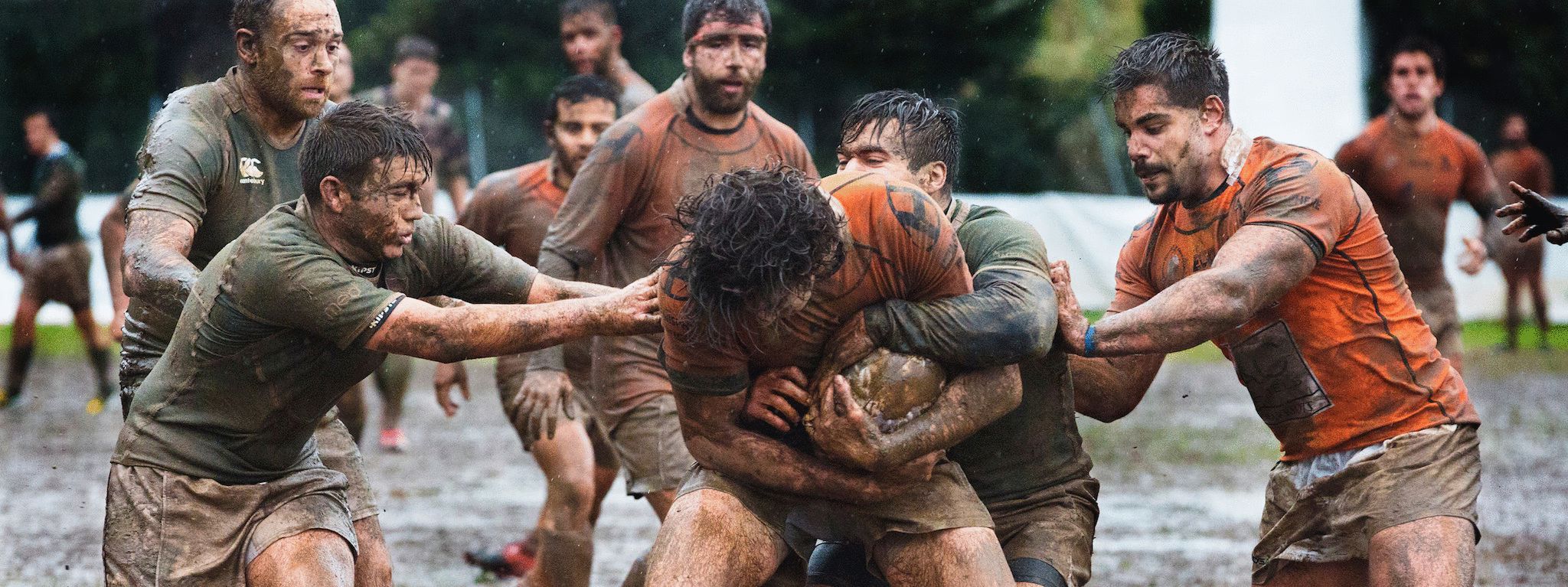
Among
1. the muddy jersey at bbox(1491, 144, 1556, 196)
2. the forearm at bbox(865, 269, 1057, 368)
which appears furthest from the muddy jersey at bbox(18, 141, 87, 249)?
the muddy jersey at bbox(1491, 144, 1556, 196)

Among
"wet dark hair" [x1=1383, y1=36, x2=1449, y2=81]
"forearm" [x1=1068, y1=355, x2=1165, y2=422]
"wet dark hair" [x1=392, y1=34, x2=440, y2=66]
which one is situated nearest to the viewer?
"forearm" [x1=1068, y1=355, x2=1165, y2=422]

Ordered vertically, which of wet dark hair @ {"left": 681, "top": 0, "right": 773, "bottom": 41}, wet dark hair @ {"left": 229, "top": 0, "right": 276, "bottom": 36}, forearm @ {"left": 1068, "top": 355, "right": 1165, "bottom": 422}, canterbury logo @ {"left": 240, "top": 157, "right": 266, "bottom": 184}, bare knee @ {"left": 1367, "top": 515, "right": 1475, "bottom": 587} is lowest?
bare knee @ {"left": 1367, "top": 515, "right": 1475, "bottom": 587}

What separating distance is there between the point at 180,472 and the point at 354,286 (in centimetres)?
70

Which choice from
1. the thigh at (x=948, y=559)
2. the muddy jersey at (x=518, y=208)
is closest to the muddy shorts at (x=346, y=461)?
the thigh at (x=948, y=559)

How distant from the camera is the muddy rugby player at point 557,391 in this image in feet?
19.3

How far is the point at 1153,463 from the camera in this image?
30.1ft

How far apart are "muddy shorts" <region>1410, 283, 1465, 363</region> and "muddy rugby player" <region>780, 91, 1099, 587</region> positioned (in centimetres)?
352

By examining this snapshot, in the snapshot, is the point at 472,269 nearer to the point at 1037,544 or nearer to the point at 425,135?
the point at 1037,544

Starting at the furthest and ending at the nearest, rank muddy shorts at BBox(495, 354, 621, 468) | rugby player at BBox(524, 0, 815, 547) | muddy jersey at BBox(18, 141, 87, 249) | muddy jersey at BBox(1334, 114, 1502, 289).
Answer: muddy jersey at BBox(18, 141, 87, 249), muddy jersey at BBox(1334, 114, 1502, 289), muddy shorts at BBox(495, 354, 621, 468), rugby player at BBox(524, 0, 815, 547)

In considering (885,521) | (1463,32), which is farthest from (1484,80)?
(885,521)

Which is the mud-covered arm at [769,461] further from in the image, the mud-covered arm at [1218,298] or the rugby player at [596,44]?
the rugby player at [596,44]

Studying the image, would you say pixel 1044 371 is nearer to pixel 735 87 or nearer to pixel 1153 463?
pixel 735 87

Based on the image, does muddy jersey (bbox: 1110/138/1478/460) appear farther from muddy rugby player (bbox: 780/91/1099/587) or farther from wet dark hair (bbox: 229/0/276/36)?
wet dark hair (bbox: 229/0/276/36)

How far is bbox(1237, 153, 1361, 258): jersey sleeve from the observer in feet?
13.4
